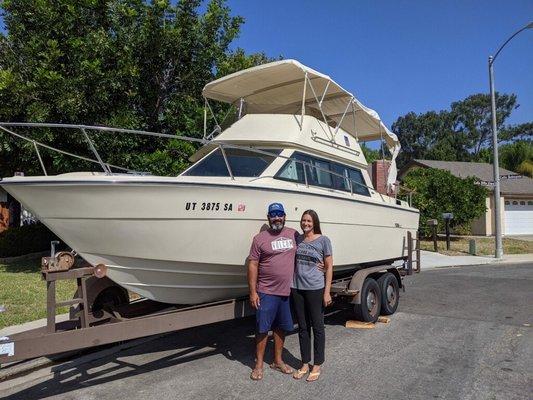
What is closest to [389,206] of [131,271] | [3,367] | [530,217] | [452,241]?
[131,271]

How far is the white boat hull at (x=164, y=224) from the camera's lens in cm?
475

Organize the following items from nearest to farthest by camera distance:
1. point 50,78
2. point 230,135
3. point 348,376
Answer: point 348,376 → point 230,135 → point 50,78

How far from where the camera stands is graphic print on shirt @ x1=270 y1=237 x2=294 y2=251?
5059 millimetres

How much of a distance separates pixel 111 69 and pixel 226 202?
7.28 m

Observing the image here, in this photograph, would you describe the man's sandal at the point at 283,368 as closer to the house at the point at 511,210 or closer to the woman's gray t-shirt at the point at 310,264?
the woman's gray t-shirt at the point at 310,264

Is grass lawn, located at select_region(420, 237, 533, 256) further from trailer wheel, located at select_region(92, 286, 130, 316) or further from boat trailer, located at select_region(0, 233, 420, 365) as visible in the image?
trailer wheel, located at select_region(92, 286, 130, 316)

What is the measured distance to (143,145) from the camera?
1203 centimetres

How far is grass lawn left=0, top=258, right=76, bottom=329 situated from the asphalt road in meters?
2.21

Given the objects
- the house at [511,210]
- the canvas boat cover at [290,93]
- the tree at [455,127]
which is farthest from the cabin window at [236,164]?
the tree at [455,127]

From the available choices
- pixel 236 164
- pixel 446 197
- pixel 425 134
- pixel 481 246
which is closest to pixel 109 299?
pixel 236 164

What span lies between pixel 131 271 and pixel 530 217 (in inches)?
1134

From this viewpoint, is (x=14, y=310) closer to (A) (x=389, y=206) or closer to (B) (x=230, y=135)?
(B) (x=230, y=135)

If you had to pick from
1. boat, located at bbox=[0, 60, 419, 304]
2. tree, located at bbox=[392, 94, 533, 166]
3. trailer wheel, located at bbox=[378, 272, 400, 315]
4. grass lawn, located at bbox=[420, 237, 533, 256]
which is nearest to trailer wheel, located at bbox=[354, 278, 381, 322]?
trailer wheel, located at bbox=[378, 272, 400, 315]

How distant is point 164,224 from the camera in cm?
501
